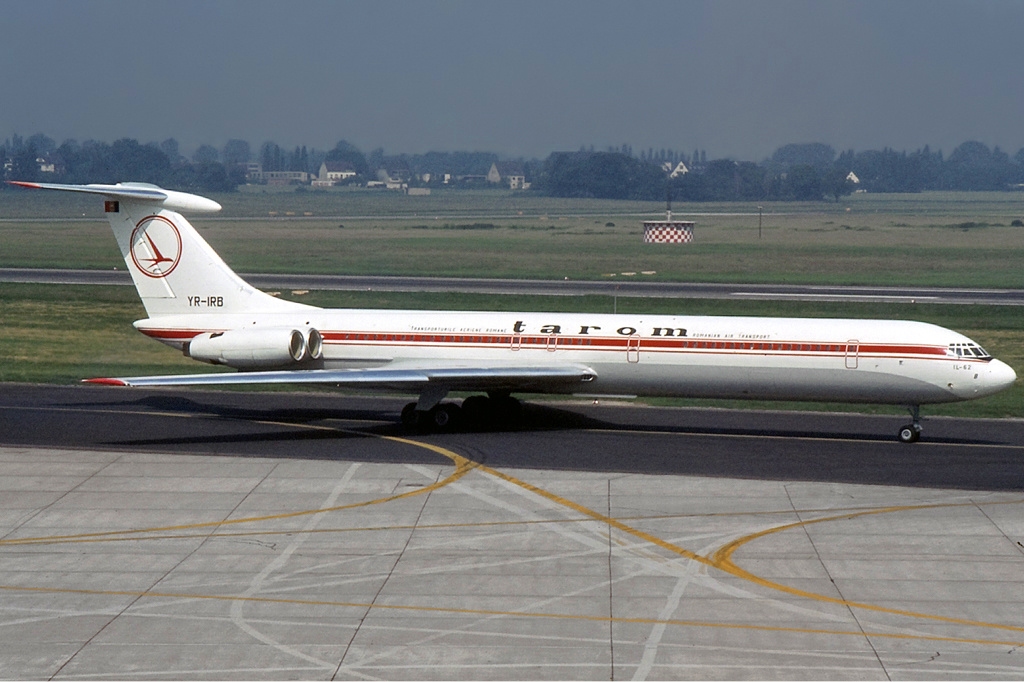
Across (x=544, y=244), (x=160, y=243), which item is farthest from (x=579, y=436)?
(x=544, y=244)

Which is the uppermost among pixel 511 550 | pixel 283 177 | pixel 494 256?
pixel 283 177

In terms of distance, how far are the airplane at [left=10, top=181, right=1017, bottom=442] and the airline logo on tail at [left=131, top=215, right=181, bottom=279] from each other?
0.03 meters

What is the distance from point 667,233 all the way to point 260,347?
68.7 metres

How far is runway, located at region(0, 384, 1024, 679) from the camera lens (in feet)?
52.5

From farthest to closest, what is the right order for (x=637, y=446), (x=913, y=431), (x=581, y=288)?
(x=581, y=288), (x=913, y=431), (x=637, y=446)

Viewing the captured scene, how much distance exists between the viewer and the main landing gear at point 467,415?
32500mm

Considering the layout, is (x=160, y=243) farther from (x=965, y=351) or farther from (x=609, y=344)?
(x=965, y=351)

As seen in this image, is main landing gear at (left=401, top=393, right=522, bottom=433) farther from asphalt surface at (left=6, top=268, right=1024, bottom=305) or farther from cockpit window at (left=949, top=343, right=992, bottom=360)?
asphalt surface at (left=6, top=268, right=1024, bottom=305)

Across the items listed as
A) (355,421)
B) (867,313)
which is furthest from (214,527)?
(867,313)

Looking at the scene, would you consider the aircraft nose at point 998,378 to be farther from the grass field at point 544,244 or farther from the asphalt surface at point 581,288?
the grass field at point 544,244

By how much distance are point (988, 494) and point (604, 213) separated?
134644mm

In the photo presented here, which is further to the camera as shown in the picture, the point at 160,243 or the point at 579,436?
the point at 160,243

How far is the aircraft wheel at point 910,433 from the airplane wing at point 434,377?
7809 millimetres

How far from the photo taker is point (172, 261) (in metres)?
34.4
